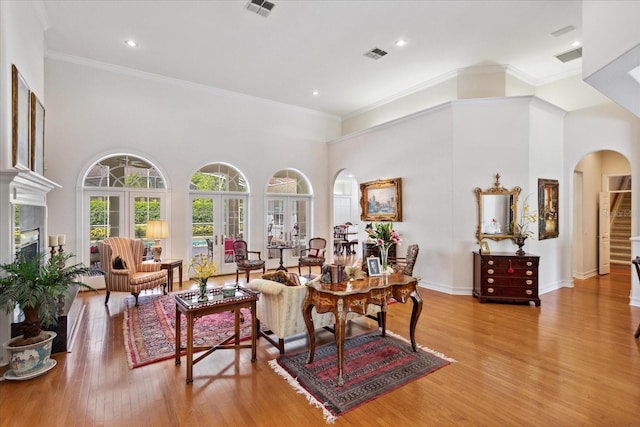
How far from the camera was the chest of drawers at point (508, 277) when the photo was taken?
5137mm

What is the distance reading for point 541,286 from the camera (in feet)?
19.5

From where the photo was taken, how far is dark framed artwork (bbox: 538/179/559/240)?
5910 mm

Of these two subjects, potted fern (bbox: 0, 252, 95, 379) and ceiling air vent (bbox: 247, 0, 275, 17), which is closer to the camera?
potted fern (bbox: 0, 252, 95, 379)

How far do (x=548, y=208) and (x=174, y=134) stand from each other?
7.71 metres

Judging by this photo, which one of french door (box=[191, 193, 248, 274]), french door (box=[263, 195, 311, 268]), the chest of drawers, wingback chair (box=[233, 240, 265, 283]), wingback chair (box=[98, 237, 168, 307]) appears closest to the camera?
wingback chair (box=[98, 237, 168, 307])

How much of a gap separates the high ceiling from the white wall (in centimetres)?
41

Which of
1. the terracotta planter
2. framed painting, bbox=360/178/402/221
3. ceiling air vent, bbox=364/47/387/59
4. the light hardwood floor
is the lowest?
the light hardwood floor

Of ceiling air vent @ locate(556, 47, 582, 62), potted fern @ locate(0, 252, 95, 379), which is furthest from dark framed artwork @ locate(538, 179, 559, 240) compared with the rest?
potted fern @ locate(0, 252, 95, 379)

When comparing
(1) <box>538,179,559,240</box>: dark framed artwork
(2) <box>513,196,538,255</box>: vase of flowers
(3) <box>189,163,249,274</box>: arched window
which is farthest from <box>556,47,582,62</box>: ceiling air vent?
(3) <box>189,163,249,274</box>: arched window

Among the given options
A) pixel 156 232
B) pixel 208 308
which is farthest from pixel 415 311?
pixel 156 232

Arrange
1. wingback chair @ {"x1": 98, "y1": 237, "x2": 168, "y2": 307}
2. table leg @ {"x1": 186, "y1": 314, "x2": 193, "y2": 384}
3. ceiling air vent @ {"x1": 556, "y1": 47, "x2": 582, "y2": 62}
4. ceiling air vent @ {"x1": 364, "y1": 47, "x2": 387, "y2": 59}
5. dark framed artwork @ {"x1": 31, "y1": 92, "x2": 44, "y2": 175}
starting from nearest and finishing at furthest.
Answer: table leg @ {"x1": 186, "y1": 314, "x2": 193, "y2": 384} < dark framed artwork @ {"x1": 31, "y1": 92, "x2": 44, "y2": 175} < wingback chair @ {"x1": 98, "y1": 237, "x2": 168, "y2": 307} < ceiling air vent @ {"x1": 556, "y1": 47, "x2": 582, "y2": 62} < ceiling air vent @ {"x1": 364, "y1": 47, "x2": 387, "y2": 59}

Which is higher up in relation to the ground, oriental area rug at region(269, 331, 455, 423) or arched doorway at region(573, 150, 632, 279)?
arched doorway at region(573, 150, 632, 279)

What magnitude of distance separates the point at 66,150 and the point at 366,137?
621 cm

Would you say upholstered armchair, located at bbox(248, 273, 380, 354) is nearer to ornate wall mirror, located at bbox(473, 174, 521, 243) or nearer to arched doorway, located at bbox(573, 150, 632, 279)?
ornate wall mirror, located at bbox(473, 174, 521, 243)
